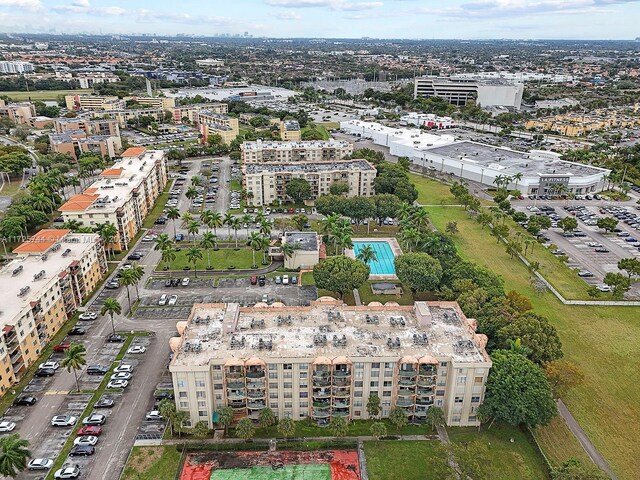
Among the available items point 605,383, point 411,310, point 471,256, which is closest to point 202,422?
point 411,310

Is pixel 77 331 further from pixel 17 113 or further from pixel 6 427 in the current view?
pixel 17 113

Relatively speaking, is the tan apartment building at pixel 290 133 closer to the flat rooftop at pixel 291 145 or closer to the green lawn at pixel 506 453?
the flat rooftop at pixel 291 145

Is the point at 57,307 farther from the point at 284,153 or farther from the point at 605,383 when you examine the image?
the point at 284,153

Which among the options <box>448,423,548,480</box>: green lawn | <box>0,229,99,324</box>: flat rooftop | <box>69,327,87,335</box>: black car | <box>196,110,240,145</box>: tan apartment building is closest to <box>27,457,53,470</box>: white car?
<box>0,229,99,324</box>: flat rooftop

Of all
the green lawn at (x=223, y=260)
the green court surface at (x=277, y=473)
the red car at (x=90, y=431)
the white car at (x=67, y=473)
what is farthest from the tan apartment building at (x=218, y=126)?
the green court surface at (x=277, y=473)

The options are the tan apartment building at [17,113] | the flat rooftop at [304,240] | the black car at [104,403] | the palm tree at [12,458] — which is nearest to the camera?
the palm tree at [12,458]

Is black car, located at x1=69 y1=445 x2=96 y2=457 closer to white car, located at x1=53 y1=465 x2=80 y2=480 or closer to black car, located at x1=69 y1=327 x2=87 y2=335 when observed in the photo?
white car, located at x1=53 y1=465 x2=80 y2=480
